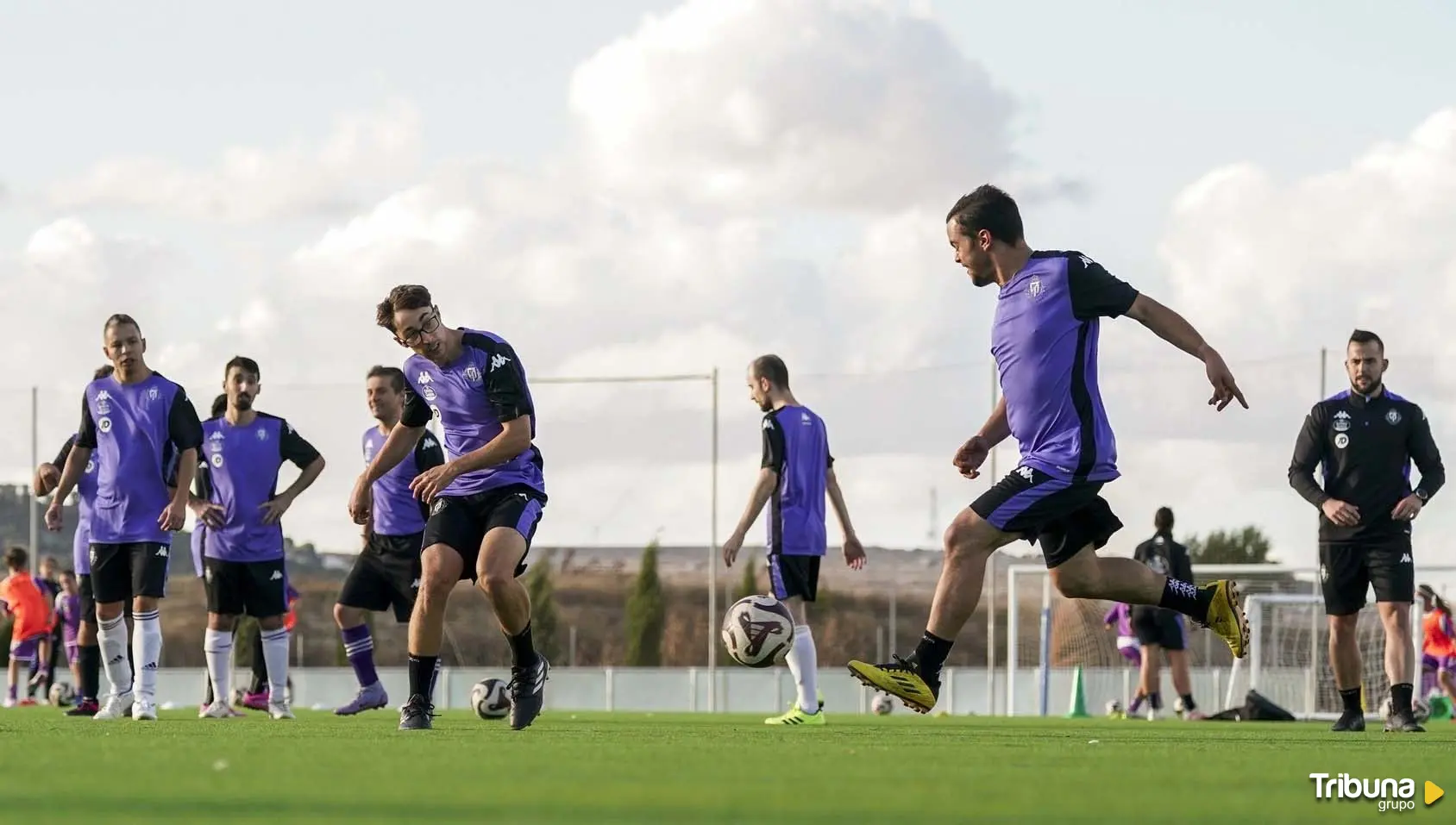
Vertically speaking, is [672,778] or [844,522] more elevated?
[844,522]

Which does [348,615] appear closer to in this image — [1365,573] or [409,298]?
[409,298]

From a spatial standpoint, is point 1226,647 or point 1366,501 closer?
point 1366,501

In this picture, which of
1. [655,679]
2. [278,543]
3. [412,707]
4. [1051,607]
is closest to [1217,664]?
[1051,607]

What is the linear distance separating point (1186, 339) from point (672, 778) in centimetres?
304

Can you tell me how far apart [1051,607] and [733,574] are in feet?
38.4

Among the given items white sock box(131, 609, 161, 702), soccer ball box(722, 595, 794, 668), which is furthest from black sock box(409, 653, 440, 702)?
white sock box(131, 609, 161, 702)

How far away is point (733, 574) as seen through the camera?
33.8 m

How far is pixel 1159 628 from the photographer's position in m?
16.1

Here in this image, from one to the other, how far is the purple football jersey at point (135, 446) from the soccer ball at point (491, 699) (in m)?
1.86

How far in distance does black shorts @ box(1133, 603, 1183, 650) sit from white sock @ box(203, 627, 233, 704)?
706cm

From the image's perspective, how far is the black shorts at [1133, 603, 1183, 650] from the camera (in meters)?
16.0

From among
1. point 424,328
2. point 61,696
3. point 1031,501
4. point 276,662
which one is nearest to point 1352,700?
point 1031,501

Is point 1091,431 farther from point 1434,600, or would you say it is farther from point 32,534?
point 32,534

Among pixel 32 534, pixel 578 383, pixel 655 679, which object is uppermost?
pixel 578 383
